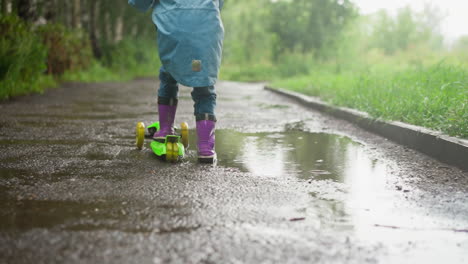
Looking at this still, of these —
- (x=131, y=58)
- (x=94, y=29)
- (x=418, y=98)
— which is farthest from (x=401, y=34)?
(x=418, y=98)

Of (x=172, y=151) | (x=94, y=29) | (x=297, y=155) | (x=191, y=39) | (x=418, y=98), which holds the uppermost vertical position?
(x=94, y=29)

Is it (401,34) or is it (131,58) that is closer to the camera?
(131,58)

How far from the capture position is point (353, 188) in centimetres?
353

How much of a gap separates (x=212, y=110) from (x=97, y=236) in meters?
2.22

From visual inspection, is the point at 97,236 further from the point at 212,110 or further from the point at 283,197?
the point at 212,110

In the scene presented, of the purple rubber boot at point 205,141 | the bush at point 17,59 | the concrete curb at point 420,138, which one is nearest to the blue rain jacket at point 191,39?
the purple rubber boot at point 205,141

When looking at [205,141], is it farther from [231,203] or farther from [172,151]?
[231,203]

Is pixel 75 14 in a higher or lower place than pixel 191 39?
higher

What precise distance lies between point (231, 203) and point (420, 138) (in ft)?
9.07

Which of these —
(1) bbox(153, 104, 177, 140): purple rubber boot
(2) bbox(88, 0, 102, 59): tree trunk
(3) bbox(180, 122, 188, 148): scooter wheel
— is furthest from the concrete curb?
(2) bbox(88, 0, 102, 59): tree trunk

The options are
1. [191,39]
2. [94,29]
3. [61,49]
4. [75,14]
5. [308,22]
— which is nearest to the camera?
[191,39]

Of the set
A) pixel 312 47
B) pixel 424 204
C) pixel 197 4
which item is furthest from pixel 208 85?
pixel 312 47

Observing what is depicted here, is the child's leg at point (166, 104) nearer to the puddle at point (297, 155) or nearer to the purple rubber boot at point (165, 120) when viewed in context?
the purple rubber boot at point (165, 120)

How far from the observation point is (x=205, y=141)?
438 cm
